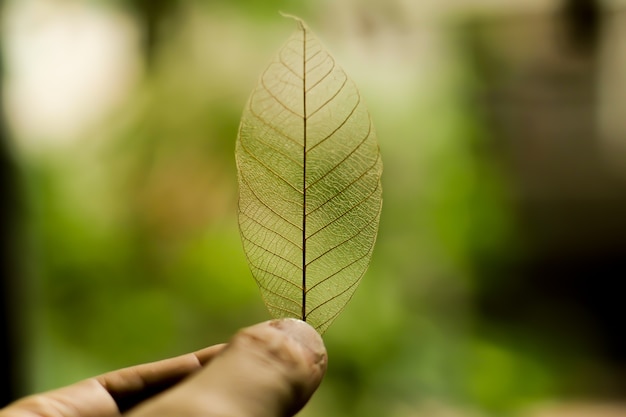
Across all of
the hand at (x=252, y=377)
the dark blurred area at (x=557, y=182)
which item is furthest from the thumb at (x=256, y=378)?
the dark blurred area at (x=557, y=182)

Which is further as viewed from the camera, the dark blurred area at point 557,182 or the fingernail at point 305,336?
the dark blurred area at point 557,182

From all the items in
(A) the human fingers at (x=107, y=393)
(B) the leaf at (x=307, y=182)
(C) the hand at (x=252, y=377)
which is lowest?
(A) the human fingers at (x=107, y=393)

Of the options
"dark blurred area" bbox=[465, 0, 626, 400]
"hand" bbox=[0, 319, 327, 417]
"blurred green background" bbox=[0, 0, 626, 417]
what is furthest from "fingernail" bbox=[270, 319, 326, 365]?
"dark blurred area" bbox=[465, 0, 626, 400]

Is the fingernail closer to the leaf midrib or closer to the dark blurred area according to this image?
the leaf midrib

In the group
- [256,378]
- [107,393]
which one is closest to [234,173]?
[107,393]

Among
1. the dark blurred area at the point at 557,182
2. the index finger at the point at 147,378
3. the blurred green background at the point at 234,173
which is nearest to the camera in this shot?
the index finger at the point at 147,378

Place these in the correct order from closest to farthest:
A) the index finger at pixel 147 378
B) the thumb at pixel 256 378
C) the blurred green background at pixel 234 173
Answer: the thumb at pixel 256 378 < the index finger at pixel 147 378 < the blurred green background at pixel 234 173

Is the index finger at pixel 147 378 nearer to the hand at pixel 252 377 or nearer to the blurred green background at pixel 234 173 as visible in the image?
the hand at pixel 252 377

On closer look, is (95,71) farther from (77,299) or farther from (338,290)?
(338,290)

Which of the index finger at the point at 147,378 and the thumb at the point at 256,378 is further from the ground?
the thumb at the point at 256,378
